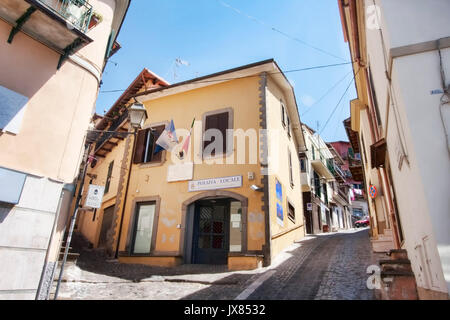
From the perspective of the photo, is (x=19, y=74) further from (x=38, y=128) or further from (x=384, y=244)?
(x=384, y=244)

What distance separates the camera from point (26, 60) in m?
6.58

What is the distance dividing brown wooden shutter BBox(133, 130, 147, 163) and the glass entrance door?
3.86m

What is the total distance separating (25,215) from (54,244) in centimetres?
98

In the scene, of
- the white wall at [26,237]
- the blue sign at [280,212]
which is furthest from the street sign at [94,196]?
the blue sign at [280,212]

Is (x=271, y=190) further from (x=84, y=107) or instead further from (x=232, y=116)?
(x=84, y=107)

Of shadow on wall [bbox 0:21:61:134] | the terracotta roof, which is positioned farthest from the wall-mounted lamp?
the terracotta roof

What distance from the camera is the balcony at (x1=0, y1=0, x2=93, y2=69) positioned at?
617cm

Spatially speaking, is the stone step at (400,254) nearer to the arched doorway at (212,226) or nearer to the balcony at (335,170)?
the arched doorway at (212,226)

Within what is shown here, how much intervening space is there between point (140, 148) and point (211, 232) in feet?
17.5

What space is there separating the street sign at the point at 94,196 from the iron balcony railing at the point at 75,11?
12.8 feet

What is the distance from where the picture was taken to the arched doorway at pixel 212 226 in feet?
33.4

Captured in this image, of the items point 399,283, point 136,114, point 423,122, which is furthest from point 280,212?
point 423,122

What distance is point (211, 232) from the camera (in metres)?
10.8
